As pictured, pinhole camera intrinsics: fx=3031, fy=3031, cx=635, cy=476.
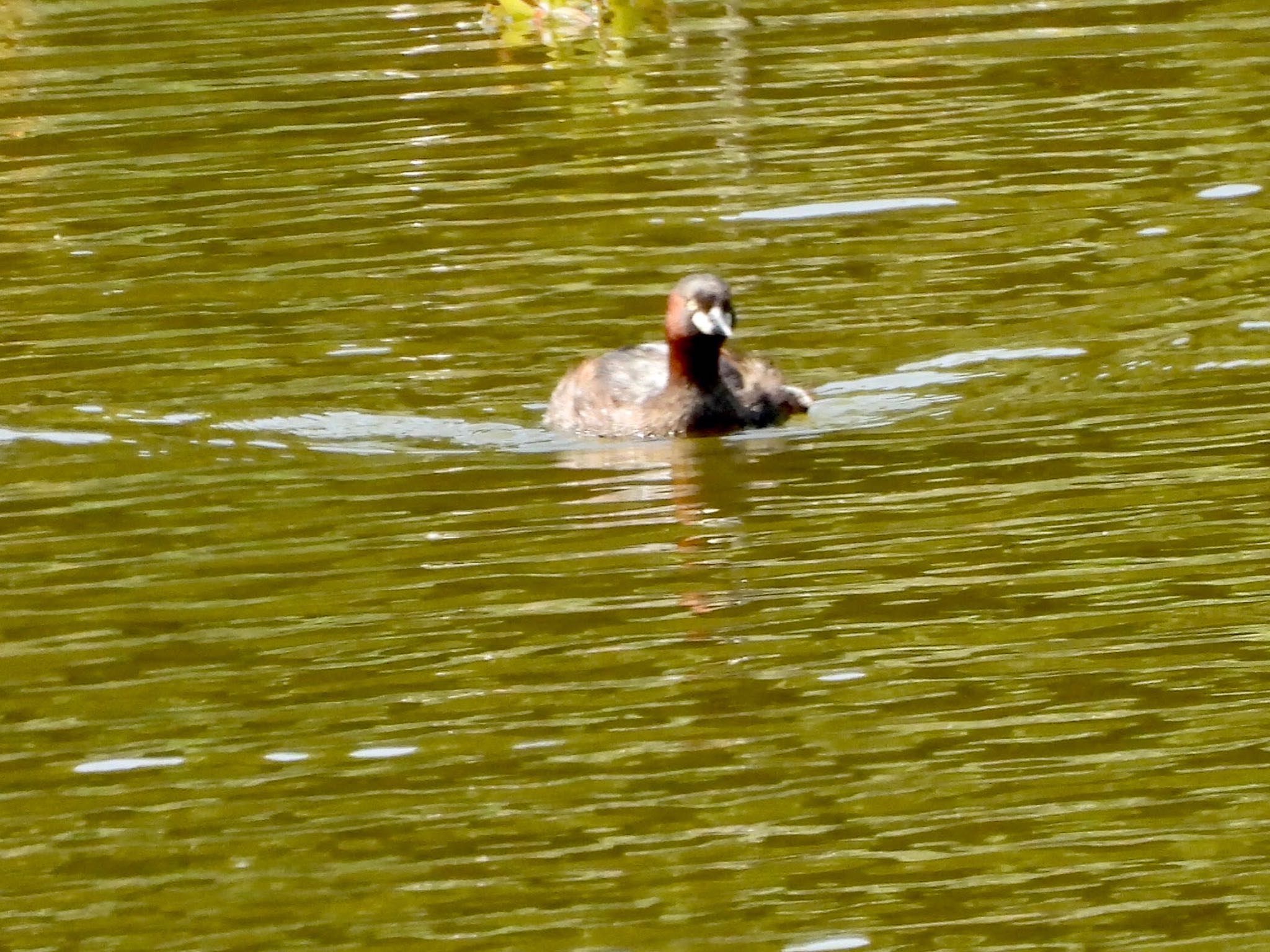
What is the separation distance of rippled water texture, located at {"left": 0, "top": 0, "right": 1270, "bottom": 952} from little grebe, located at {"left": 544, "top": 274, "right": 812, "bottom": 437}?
0.15 meters

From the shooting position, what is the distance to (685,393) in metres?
13.6

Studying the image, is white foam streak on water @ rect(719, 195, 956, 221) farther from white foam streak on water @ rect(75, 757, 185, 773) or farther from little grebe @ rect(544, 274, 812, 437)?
white foam streak on water @ rect(75, 757, 185, 773)

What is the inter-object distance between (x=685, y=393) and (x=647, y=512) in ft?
6.09

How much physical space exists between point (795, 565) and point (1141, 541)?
1.21 metres

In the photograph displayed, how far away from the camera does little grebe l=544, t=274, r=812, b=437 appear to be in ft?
44.1

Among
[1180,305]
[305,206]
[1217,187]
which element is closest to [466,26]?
[305,206]

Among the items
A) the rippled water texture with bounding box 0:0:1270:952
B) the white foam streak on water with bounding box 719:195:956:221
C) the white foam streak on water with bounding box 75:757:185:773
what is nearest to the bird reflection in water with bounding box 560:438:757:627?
the rippled water texture with bounding box 0:0:1270:952

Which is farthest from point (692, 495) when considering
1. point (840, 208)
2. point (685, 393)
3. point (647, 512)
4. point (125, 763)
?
point (840, 208)

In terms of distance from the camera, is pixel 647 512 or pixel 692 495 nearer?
pixel 647 512

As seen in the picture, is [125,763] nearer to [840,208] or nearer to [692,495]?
[692,495]

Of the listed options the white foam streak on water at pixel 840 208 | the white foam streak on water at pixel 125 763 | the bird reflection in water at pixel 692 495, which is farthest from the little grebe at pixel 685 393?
the white foam streak on water at pixel 125 763

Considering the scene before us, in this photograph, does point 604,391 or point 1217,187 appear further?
point 1217,187

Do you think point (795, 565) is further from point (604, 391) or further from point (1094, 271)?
point (1094, 271)

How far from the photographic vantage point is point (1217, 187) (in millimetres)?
16328
